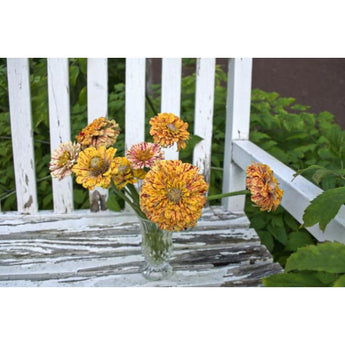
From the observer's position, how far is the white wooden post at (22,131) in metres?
1.23

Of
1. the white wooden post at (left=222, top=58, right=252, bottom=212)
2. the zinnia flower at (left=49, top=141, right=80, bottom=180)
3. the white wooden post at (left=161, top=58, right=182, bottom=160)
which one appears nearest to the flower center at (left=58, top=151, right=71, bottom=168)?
the zinnia flower at (left=49, top=141, right=80, bottom=180)

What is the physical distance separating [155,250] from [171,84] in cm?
55

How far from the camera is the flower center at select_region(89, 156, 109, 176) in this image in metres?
0.73

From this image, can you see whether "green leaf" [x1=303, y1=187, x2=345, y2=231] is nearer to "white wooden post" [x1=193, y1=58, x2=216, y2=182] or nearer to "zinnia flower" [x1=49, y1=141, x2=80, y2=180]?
"zinnia flower" [x1=49, y1=141, x2=80, y2=180]

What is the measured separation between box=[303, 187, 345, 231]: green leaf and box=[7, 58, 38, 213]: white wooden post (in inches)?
34.9

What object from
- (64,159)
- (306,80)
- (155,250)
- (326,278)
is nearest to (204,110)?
(155,250)

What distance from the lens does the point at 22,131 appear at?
4.15 feet

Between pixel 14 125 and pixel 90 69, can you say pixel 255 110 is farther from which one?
pixel 14 125

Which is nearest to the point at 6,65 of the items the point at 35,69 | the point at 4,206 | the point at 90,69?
the point at 35,69

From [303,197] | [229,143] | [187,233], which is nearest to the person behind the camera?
[303,197]

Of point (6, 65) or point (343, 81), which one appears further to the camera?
point (343, 81)

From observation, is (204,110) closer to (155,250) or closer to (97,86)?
(97,86)

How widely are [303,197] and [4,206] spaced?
1108 millimetres

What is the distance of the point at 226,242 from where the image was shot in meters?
1.18
